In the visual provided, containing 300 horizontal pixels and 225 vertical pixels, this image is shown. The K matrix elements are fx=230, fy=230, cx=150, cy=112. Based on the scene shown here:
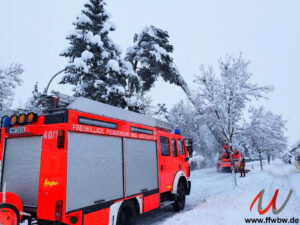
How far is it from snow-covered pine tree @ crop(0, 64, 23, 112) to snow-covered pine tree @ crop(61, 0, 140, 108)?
21.7ft

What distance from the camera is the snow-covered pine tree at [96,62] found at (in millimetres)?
13297

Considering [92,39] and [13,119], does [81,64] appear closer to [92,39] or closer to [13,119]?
[92,39]

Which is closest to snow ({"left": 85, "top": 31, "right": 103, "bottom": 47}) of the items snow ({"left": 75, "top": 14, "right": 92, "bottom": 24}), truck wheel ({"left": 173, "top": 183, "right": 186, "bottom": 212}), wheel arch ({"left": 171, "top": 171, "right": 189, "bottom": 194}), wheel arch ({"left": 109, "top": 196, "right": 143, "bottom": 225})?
snow ({"left": 75, "top": 14, "right": 92, "bottom": 24})

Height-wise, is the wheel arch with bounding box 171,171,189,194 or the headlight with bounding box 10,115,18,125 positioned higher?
the headlight with bounding box 10,115,18,125

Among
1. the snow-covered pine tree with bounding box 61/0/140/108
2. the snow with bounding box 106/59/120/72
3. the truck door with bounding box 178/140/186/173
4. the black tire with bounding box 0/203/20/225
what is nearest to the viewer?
the black tire with bounding box 0/203/20/225

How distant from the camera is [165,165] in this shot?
816 cm

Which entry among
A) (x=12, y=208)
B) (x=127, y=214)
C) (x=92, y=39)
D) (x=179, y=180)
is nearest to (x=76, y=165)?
(x=12, y=208)

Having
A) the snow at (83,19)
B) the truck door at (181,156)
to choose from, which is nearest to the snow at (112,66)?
the snow at (83,19)

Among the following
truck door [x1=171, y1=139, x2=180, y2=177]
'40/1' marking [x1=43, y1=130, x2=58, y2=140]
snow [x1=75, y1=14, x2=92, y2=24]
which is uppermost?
snow [x1=75, y1=14, x2=92, y2=24]

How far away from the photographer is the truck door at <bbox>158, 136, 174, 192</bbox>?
25.9 ft

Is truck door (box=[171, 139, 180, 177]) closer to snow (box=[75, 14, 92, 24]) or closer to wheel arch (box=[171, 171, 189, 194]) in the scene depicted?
wheel arch (box=[171, 171, 189, 194])

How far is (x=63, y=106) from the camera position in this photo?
194 inches

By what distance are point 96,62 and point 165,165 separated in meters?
8.84

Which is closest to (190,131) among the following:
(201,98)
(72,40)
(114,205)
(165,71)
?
(165,71)
